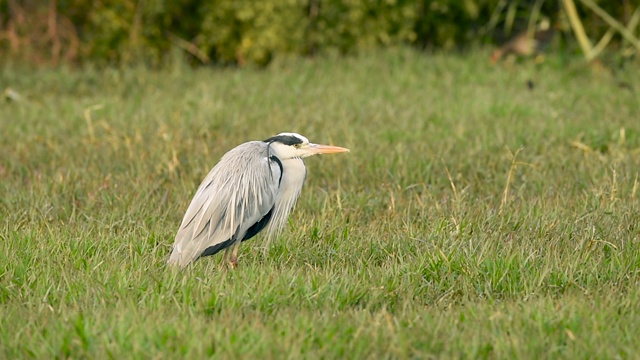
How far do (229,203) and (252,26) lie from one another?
287 inches

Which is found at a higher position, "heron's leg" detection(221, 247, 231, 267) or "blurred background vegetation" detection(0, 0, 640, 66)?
"blurred background vegetation" detection(0, 0, 640, 66)

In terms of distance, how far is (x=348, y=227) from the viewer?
17.4 feet

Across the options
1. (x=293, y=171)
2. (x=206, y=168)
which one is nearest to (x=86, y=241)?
(x=293, y=171)

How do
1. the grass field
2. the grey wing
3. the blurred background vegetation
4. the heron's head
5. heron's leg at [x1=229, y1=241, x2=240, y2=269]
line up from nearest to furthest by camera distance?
the grass field
the grey wing
heron's leg at [x1=229, y1=241, x2=240, y2=269]
the heron's head
the blurred background vegetation

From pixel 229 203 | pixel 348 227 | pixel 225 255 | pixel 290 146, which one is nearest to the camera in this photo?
pixel 229 203

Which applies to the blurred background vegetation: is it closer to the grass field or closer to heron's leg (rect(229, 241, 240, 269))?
the grass field

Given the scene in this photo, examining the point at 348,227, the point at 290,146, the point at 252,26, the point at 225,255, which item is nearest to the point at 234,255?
the point at 225,255

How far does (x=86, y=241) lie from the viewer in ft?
16.1

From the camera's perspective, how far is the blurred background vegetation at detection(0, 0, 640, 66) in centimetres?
1155

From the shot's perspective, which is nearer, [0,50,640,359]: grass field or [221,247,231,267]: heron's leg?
[0,50,640,359]: grass field

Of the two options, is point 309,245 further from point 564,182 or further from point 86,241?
point 564,182

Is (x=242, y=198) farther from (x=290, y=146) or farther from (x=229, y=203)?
(x=290, y=146)

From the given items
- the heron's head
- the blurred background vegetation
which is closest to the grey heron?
the heron's head

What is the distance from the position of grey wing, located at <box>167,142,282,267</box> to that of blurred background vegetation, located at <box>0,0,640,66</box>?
661 centimetres
